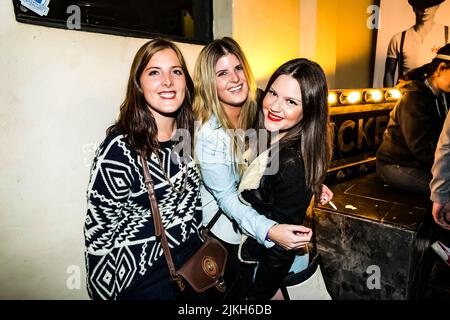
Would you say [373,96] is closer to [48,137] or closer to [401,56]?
[401,56]

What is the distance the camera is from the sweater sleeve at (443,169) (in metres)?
2.11

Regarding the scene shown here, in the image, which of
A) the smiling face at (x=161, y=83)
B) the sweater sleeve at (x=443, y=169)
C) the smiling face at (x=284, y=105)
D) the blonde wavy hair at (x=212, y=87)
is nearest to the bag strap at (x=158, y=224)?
the smiling face at (x=161, y=83)

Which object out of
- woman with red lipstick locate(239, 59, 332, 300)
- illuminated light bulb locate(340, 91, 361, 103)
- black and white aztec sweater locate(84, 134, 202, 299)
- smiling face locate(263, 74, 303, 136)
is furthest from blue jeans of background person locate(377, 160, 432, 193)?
black and white aztec sweater locate(84, 134, 202, 299)

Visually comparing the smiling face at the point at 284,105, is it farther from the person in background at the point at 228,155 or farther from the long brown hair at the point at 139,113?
the long brown hair at the point at 139,113

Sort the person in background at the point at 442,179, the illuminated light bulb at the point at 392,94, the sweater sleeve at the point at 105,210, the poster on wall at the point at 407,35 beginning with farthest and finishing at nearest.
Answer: the poster on wall at the point at 407,35
the illuminated light bulb at the point at 392,94
the person in background at the point at 442,179
the sweater sleeve at the point at 105,210

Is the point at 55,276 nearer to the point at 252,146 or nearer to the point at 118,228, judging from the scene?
the point at 118,228

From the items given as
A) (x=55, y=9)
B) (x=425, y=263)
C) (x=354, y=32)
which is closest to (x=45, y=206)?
(x=55, y=9)

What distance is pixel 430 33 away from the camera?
4.32 m

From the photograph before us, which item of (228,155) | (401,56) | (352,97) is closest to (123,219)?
(228,155)

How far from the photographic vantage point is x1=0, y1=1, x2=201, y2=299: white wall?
5.12 feet

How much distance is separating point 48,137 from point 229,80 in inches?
49.1

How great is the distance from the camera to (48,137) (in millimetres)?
1705

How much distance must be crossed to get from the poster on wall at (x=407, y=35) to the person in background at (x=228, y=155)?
147 inches
